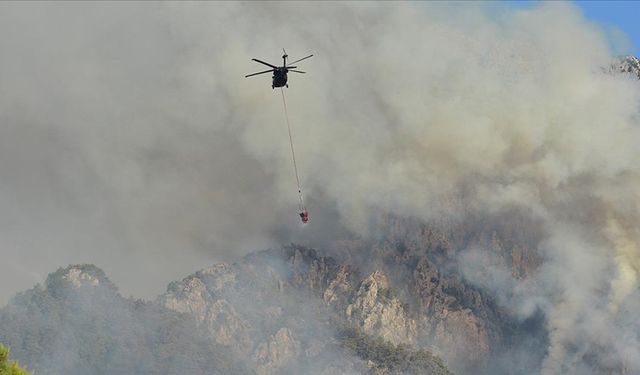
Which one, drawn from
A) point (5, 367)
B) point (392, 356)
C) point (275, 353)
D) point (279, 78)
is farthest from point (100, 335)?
point (5, 367)

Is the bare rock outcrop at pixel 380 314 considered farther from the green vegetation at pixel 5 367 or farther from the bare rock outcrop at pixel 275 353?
the green vegetation at pixel 5 367

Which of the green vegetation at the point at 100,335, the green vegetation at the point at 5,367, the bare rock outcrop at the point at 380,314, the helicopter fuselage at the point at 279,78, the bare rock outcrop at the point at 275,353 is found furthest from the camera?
the bare rock outcrop at the point at 380,314

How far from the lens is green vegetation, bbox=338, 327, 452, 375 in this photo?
172750mm

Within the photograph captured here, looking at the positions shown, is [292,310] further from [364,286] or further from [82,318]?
[82,318]

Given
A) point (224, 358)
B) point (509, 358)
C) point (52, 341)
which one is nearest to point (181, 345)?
point (224, 358)

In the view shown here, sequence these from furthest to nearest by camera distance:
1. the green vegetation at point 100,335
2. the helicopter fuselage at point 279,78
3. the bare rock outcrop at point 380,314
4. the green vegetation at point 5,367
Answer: the bare rock outcrop at point 380,314, the green vegetation at point 100,335, the helicopter fuselage at point 279,78, the green vegetation at point 5,367

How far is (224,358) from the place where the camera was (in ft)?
573

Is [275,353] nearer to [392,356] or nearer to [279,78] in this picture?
[392,356]

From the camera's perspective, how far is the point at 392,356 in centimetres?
17675

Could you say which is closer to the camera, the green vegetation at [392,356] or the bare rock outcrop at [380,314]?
the green vegetation at [392,356]

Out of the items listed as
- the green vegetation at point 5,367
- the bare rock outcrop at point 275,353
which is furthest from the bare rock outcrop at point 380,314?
the green vegetation at point 5,367

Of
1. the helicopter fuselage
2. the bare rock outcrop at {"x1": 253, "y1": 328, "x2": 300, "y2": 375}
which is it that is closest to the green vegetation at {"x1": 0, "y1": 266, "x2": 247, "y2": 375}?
the bare rock outcrop at {"x1": 253, "y1": 328, "x2": 300, "y2": 375}

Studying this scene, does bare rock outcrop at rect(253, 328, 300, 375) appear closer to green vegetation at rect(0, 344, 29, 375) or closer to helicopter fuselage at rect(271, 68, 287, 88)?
helicopter fuselage at rect(271, 68, 287, 88)

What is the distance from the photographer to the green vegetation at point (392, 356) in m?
173
